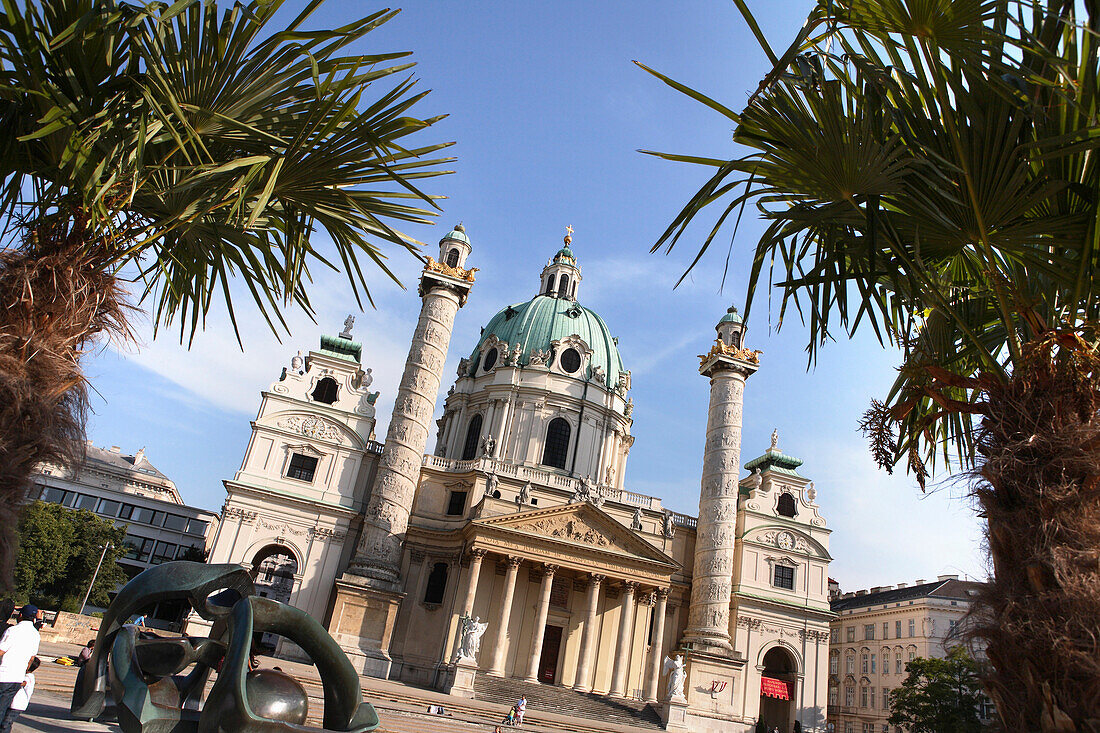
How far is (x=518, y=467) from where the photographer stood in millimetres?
37688

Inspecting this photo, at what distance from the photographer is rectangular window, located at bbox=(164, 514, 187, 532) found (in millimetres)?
58219

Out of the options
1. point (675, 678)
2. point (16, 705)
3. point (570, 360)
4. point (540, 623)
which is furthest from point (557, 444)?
point (16, 705)

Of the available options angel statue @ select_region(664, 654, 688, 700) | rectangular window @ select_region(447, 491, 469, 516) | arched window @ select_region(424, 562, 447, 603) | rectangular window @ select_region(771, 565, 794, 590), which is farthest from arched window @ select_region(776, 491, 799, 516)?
arched window @ select_region(424, 562, 447, 603)

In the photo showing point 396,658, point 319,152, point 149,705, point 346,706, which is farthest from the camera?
point 396,658

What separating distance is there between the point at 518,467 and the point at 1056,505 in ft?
112

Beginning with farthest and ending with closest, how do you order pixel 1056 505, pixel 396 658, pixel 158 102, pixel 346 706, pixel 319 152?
pixel 396 658 < pixel 346 706 < pixel 319 152 < pixel 158 102 < pixel 1056 505

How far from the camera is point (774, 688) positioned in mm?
35938

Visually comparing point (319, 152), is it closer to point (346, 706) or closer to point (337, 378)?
point (346, 706)

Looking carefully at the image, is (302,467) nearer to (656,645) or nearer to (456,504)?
(456,504)

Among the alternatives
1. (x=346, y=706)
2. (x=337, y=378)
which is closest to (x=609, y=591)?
(x=337, y=378)

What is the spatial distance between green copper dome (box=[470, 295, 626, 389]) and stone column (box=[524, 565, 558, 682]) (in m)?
15.3

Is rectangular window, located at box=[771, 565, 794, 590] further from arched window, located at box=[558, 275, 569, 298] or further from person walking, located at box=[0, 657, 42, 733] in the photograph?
person walking, located at box=[0, 657, 42, 733]

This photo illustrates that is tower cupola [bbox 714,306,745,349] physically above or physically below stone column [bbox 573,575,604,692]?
above

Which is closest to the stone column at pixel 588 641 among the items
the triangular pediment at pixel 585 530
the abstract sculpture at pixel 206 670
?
the triangular pediment at pixel 585 530
